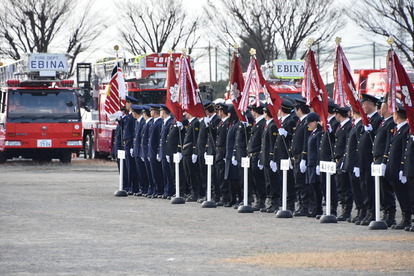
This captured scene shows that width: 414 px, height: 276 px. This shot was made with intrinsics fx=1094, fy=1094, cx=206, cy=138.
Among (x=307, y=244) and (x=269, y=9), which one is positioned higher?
(x=269, y=9)

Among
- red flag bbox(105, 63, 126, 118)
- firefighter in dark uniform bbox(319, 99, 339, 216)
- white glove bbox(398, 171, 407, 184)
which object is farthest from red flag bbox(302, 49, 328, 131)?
red flag bbox(105, 63, 126, 118)

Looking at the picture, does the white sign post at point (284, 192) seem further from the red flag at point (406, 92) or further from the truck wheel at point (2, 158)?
the truck wheel at point (2, 158)

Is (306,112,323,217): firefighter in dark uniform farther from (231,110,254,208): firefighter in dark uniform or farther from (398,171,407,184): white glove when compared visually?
(398,171,407,184): white glove

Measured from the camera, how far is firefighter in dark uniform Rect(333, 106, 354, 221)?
1509 centimetres

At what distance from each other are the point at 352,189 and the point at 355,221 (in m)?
0.47

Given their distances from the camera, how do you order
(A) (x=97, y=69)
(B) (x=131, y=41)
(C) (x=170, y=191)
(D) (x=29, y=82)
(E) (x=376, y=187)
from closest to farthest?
1. (E) (x=376, y=187)
2. (C) (x=170, y=191)
3. (D) (x=29, y=82)
4. (A) (x=97, y=69)
5. (B) (x=131, y=41)

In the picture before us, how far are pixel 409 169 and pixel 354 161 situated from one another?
129 centimetres

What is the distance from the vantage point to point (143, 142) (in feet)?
66.7

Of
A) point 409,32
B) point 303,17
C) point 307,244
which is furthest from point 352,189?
point 303,17

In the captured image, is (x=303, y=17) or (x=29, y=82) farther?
(x=303, y=17)

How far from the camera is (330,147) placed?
15.3 m

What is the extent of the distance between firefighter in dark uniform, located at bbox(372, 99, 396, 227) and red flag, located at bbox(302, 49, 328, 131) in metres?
1.21

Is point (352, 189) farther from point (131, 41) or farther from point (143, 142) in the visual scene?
point (131, 41)

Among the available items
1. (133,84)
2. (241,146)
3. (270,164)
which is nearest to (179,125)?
(241,146)
